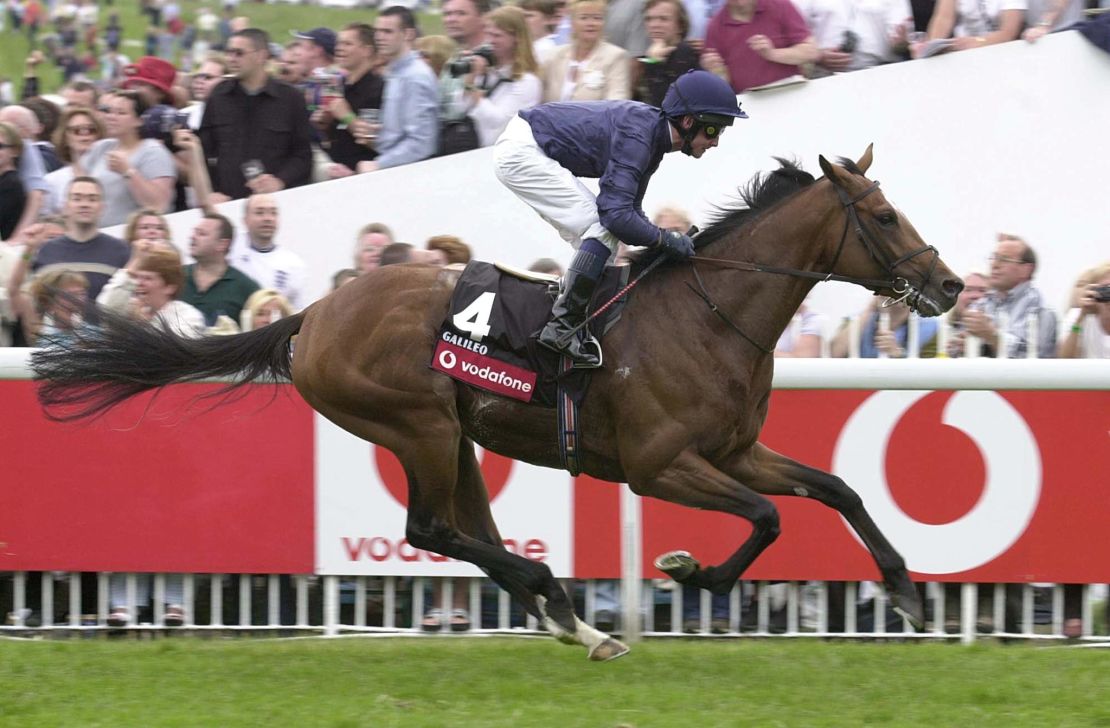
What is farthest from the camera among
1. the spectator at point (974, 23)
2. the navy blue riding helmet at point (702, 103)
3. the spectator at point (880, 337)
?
the spectator at point (974, 23)

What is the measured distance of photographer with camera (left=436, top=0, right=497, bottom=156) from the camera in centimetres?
948

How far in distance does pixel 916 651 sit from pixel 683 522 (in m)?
1.11

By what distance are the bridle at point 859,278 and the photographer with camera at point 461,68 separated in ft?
13.3

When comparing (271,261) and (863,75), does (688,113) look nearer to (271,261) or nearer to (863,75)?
(271,261)

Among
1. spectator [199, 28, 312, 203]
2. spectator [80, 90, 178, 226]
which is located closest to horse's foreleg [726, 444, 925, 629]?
spectator [199, 28, 312, 203]

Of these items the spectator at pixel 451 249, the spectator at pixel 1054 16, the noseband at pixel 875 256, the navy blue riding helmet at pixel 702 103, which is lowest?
the noseband at pixel 875 256

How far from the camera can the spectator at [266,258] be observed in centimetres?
838

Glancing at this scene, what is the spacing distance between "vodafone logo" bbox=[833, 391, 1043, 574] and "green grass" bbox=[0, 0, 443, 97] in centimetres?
1847

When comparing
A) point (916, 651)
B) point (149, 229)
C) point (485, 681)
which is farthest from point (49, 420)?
point (916, 651)

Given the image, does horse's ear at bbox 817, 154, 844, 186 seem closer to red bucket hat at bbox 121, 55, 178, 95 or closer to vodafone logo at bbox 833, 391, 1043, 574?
vodafone logo at bbox 833, 391, 1043, 574

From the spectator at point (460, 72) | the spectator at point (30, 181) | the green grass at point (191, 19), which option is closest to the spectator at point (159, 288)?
the spectator at point (30, 181)

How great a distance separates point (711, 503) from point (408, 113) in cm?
466

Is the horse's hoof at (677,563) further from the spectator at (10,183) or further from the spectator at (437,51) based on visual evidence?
the spectator at (10,183)

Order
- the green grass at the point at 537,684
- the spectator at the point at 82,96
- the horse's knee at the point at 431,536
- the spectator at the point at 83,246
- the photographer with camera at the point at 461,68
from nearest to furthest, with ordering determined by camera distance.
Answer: the green grass at the point at 537,684 < the horse's knee at the point at 431,536 < the spectator at the point at 83,246 < the photographer with camera at the point at 461,68 < the spectator at the point at 82,96
